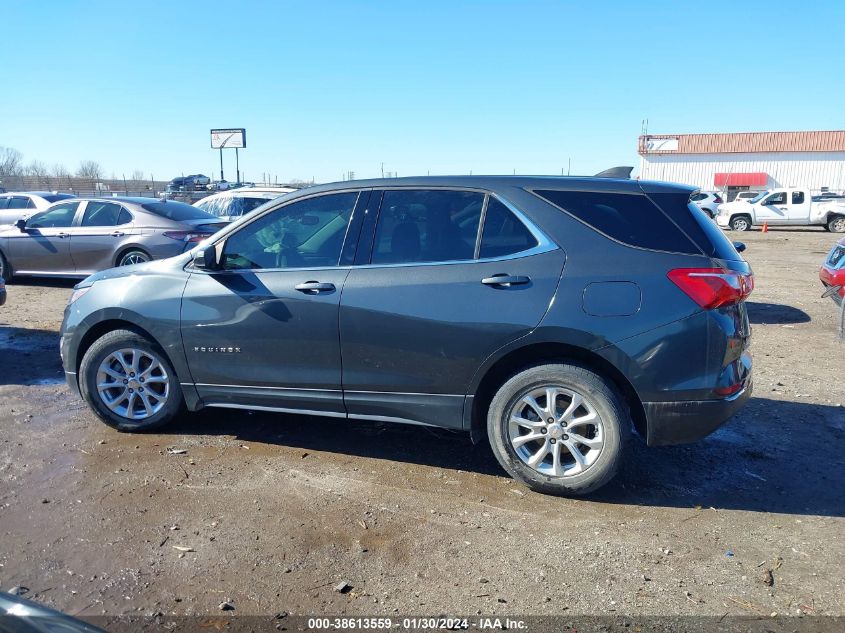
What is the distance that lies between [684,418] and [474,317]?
4.30ft

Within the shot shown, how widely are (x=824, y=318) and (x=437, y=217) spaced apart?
7.50 metres

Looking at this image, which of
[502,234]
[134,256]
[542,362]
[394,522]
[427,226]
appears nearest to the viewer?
[394,522]

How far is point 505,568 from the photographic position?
336 centimetres

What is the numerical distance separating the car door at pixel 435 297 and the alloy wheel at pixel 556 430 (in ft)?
1.21

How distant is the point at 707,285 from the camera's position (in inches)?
151

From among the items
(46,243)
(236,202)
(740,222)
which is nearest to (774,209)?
(740,222)

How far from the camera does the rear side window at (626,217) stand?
3.99 metres

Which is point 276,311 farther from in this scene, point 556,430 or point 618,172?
point 618,172

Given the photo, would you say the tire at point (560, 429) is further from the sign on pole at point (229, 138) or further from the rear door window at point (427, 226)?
the sign on pole at point (229, 138)

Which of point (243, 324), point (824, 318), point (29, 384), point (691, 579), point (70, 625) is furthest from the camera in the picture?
point (824, 318)

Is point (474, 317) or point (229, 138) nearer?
point (474, 317)

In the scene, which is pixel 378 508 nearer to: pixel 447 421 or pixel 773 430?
pixel 447 421

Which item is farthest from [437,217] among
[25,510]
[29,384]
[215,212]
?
[215,212]

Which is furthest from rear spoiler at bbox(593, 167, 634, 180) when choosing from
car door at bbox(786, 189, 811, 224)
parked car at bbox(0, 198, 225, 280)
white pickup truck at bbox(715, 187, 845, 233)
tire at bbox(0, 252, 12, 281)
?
car door at bbox(786, 189, 811, 224)
